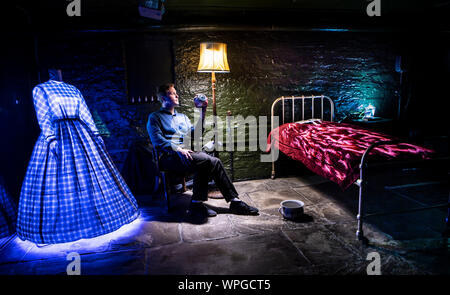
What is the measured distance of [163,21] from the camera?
4.02m

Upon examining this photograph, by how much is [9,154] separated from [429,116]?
23.3 feet

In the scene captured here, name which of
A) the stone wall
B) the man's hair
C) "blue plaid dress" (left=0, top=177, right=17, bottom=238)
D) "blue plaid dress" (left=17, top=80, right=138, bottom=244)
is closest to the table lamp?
the stone wall

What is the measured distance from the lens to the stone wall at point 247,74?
409 cm

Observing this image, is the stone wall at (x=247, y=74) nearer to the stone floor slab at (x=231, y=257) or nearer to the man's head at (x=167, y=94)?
the man's head at (x=167, y=94)

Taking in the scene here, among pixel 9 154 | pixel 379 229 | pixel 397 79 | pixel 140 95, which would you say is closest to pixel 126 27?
pixel 140 95

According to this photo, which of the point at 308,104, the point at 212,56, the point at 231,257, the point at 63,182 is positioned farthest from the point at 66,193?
the point at 308,104

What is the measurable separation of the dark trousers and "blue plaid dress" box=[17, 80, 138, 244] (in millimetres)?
708

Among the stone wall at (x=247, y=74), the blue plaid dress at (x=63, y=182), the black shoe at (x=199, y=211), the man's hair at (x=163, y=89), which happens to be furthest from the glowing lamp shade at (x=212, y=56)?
the black shoe at (x=199, y=211)

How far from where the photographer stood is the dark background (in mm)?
3760

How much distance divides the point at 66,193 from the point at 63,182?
11cm

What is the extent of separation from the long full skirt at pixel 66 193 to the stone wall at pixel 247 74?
130cm

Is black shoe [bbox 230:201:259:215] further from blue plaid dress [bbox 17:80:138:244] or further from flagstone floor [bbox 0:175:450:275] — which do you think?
blue plaid dress [bbox 17:80:138:244]
